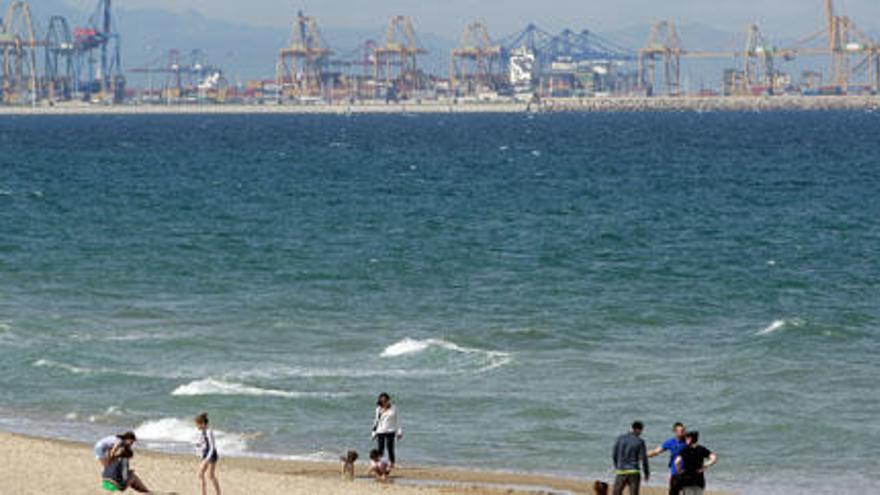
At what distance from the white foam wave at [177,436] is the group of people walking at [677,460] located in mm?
8728

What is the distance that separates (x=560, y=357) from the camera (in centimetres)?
3844

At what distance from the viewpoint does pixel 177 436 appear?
30.9 m

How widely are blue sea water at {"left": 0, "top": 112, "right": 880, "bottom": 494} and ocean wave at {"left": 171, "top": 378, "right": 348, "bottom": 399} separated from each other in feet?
0.31

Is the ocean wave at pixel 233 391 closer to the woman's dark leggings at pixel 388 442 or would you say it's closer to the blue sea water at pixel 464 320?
the blue sea water at pixel 464 320

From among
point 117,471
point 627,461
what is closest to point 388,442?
point 117,471

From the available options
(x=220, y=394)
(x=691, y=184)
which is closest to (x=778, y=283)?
(x=220, y=394)

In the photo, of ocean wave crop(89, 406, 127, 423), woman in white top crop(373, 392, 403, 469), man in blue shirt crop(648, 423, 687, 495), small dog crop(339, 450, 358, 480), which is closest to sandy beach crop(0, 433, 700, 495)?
small dog crop(339, 450, 358, 480)

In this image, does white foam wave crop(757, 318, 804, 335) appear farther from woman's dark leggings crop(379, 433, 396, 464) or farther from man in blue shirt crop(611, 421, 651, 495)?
man in blue shirt crop(611, 421, 651, 495)

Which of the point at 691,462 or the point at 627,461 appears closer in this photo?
the point at 691,462

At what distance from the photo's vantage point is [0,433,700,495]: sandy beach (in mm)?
25000

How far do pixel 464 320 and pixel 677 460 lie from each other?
20.9 m

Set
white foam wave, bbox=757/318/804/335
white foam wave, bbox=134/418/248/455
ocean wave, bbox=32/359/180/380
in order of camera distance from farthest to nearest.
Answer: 1. white foam wave, bbox=757/318/804/335
2. ocean wave, bbox=32/359/180/380
3. white foam wave, bbox=134/418/248/455

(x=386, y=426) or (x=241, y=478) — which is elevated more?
(x=386, y=426)

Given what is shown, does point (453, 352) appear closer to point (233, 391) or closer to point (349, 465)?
point (233, 391)
